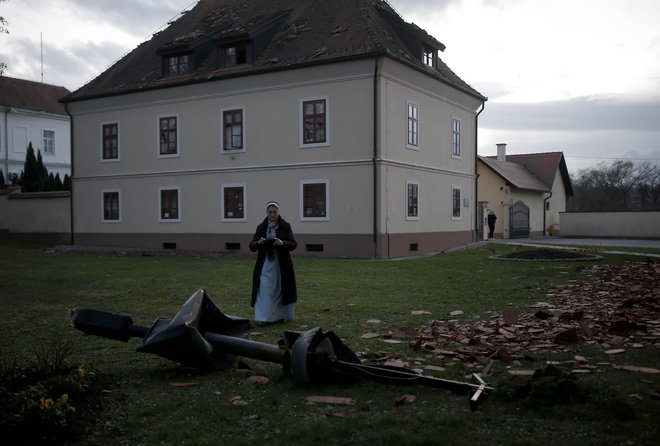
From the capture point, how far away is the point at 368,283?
48.9 feet

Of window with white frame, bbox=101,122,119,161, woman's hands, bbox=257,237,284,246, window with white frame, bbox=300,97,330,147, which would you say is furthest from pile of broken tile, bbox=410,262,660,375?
window with white frame, bbox=101,122,119,161

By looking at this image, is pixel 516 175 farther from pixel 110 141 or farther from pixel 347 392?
pixel 347 392

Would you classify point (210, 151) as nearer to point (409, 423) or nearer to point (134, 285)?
point (134, 285)

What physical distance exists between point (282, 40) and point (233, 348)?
22.9 meters

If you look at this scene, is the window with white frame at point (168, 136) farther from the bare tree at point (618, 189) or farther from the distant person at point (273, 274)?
the bare tree at point (618, 189)

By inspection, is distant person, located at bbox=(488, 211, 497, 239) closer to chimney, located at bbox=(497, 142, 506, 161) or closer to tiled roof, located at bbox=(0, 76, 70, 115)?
chimney, located at bbox=(497, 142, 506, 161)

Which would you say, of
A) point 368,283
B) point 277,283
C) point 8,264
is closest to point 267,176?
point 8,264

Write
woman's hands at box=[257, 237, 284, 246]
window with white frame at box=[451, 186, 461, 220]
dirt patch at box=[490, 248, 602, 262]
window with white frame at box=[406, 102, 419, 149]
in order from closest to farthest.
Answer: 1. woman's hands at box=[257, 237, 284, 246]
2. dirt patch at box=[490, 248, 602, 262]
3. window with white frame at box=[406, 102, 419, 149]
4. window with white frame at box=[451, 186, 461, 220]

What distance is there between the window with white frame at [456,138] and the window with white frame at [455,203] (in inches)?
65.2

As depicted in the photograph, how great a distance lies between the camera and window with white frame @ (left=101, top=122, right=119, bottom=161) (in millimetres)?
31234

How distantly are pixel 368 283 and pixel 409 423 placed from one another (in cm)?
1025

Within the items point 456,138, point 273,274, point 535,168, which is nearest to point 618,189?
point 535,168

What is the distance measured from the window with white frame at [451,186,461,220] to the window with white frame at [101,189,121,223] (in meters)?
16.3

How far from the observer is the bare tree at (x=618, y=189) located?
222 feet
